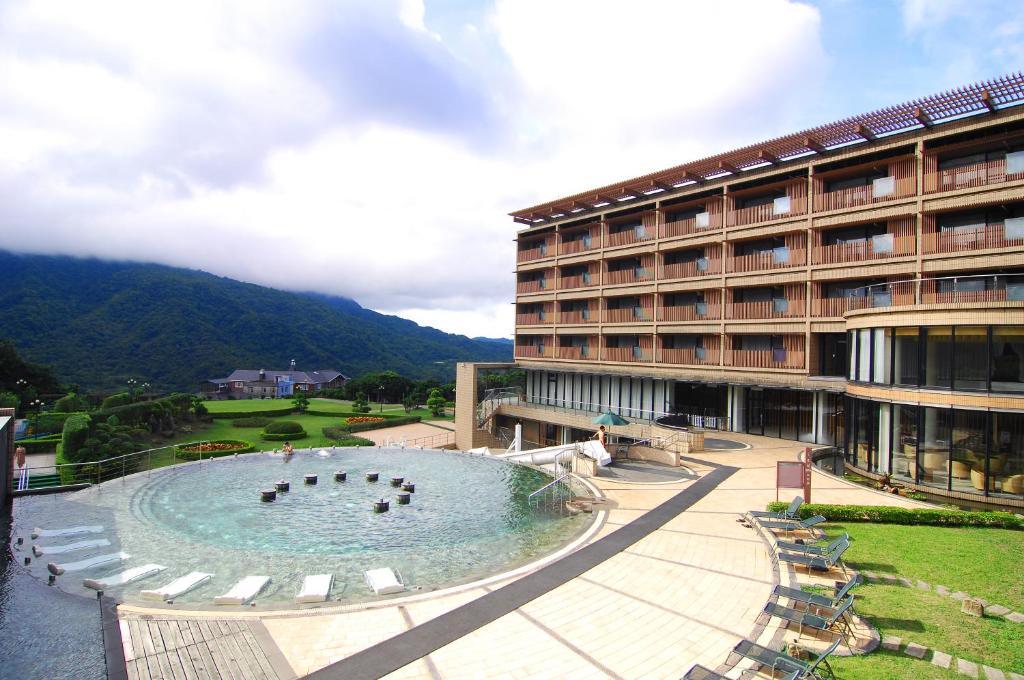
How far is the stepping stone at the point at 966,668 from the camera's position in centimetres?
809

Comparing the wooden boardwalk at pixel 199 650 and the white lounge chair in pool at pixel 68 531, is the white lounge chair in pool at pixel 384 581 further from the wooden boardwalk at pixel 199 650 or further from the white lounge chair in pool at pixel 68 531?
the white lounge chair in pool at pixel 68 531

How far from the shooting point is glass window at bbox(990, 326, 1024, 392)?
18547 millimetres

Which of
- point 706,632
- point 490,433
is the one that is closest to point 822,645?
point 706,632

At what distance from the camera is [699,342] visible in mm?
38062

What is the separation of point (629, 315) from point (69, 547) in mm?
35481

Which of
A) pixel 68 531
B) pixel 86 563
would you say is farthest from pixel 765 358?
pixel 68 531

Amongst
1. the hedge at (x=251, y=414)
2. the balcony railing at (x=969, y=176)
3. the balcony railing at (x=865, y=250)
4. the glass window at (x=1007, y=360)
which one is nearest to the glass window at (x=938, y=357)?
the glass window at (x=1007, y=360)

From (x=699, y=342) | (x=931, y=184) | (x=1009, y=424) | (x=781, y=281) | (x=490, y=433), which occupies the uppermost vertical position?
(x=931, y=184)

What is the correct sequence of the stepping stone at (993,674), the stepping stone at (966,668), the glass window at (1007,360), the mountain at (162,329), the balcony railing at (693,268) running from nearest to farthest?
the stepping stone at (993,674), the stepping stone at (966,668), the glass window at (1007,360), the balcony railing at (693,268), the mountain at (162,329)

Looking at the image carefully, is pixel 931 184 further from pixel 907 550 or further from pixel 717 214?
pixel 907 550

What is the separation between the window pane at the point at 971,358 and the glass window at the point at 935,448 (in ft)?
4.22

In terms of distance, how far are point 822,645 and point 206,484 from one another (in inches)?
1005

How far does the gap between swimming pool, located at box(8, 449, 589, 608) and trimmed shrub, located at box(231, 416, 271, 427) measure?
29435mm

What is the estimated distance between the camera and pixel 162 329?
133m
